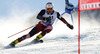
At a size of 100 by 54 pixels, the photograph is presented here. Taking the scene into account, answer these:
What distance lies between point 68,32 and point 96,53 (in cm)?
457

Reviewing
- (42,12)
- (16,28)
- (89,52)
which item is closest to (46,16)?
(42,12)

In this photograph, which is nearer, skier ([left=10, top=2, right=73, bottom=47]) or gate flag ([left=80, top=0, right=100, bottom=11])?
gate flag ([left=80, top=0, right=100, bottom=11])

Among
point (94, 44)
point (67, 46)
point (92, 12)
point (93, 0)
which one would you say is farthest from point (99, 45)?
point (92, 12)

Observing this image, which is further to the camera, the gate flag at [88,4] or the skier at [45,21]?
the skier at [45,21]

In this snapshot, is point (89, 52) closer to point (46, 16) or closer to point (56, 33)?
point (46, 16)

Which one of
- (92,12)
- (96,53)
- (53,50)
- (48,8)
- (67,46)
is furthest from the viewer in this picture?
(92,12)

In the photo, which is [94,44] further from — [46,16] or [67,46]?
[46,16]

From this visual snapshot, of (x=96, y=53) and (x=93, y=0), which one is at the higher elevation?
(x=93, y=0)

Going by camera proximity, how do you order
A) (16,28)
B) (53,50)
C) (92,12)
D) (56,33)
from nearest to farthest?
(53,50)
(56,33)
(16,28)
(92,12)

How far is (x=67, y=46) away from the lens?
773cm

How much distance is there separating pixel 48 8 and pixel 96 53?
2.97 metres

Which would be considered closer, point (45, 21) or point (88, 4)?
point (88, 4)

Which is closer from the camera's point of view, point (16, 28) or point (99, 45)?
point (99, 45)

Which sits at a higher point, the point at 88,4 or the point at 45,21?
the point at 88,4
